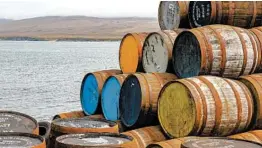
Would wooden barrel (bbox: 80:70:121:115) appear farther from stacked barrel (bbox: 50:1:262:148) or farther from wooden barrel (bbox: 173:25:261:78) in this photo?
wooden barrel (bbox: 173:25:261:78)

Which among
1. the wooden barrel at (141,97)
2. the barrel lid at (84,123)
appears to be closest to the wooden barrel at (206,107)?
the wooden barrel at (141,97)

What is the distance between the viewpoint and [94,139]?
15.8 ft

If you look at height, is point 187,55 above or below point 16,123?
above

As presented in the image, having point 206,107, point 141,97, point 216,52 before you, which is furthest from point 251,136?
point 141,97

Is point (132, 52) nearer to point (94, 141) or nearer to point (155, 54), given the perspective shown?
point (155, 54)

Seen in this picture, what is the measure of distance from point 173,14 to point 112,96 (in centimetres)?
203

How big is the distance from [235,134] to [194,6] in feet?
8.96

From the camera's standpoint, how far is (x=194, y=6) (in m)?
8.38

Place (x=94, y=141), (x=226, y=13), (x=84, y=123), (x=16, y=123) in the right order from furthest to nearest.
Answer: (x=226, y=13) < (x=84, y=123) < (x=16, y=123) < (x=94, y=141)

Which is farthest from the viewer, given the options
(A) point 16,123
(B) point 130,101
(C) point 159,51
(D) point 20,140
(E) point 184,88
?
(C) point 159,51

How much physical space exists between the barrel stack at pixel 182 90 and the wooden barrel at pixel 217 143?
0.01m

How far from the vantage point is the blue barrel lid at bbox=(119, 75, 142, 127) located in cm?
755

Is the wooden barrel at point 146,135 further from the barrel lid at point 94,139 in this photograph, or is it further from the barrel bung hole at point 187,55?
the barrel lid at point 94,139

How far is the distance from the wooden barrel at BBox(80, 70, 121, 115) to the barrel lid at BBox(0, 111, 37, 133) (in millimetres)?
3848
